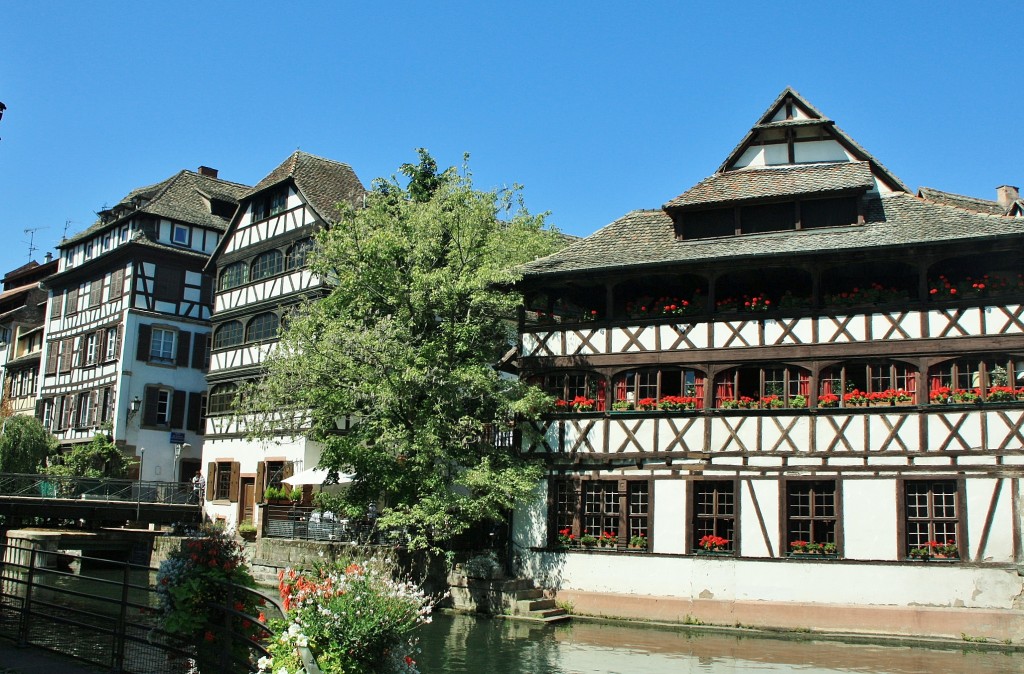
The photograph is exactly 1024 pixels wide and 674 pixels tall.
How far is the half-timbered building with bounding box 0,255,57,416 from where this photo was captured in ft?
179

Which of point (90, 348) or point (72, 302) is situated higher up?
point (72, 302)

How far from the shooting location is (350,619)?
8.86 m

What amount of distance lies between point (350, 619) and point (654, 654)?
11.7m

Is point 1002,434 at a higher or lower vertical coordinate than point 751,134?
lower

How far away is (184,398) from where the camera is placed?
44594 millimetres

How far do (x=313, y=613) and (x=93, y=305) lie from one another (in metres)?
42.5

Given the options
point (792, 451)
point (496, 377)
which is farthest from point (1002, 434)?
point (496, 377)

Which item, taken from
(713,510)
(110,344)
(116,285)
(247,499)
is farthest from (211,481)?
(713,510)

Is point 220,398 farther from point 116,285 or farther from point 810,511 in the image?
point 810,511

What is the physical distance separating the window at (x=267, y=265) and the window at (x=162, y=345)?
24.8 ft

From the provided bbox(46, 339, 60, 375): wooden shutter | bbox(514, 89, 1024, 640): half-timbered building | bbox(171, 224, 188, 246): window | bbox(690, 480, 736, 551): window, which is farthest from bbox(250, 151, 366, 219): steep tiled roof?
bbox(690, 480, 736, 551): window

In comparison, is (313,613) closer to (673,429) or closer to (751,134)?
(673,429)

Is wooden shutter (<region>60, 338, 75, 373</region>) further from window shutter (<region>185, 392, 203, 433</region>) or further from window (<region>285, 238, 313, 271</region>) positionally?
window (<region>285, 238, 313, 271</region>)

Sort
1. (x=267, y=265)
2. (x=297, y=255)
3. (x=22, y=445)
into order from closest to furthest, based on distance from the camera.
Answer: (x=297, y=255)
(x=267, y=265)
(x=22, y=445)
